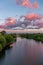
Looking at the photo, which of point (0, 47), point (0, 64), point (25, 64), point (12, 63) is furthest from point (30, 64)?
point (0, 47)

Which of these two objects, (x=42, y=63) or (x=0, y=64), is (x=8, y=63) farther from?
(x=42, y=63)

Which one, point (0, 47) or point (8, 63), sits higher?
point (0, 47)

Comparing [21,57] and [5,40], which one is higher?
[5,40]

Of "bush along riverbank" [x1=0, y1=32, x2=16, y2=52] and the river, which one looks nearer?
the river

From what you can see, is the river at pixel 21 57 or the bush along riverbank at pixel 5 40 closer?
the river at pixel 21 57

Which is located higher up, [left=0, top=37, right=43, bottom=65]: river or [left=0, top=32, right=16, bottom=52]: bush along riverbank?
[left=0, top=32, right=16, bottom=52]: bush along riverbank

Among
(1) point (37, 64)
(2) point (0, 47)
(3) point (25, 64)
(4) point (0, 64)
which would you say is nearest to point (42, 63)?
(1) point (37, 64)

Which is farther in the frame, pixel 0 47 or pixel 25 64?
pixel 0 47

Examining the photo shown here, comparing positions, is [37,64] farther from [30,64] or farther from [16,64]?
[16,64]

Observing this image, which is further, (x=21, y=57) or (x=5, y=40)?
(x=5, y=40)

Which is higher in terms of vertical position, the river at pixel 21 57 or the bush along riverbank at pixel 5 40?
the bush along riverbank at pixel 5 40
